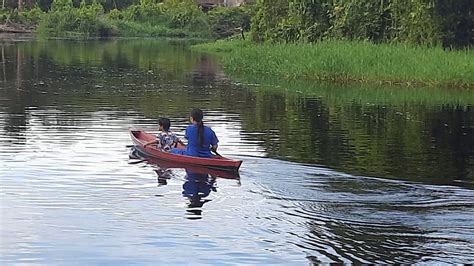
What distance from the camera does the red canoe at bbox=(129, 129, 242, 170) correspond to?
45.2 feet

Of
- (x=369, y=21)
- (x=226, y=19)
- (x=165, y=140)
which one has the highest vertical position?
(x=369, y=21)

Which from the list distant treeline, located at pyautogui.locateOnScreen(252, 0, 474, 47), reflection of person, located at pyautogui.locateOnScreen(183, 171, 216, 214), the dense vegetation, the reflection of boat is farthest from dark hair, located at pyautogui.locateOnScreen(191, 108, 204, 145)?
Answer: the dense vegetation

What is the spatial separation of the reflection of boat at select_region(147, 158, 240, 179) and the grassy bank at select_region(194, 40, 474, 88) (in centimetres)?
1687

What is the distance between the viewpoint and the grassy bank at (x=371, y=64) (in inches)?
1176

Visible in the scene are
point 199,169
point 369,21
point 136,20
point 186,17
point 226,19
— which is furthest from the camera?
point 136,20

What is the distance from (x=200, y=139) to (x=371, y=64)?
59.4 feet

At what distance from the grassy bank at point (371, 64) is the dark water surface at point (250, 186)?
12.1 feet

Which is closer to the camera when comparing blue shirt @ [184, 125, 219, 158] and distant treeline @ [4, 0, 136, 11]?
blue shirt @ [184, 125, 219, 158]

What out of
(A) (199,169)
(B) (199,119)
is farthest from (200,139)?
(A) (199,169)

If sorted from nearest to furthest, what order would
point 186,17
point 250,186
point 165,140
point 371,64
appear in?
point 250,186 < point 165,140 < point 371,64 < point 186,17

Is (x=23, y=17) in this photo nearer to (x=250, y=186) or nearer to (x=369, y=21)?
(x=369, y=21)

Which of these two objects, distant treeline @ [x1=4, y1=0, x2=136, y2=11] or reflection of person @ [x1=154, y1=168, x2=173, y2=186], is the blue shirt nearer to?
reflection of person @ [x1=154, y1=168, x2=173, y2=186]

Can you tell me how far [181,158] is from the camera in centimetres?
1450

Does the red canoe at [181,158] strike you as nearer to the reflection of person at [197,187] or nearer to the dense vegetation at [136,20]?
the reflection of person at [197,187]
